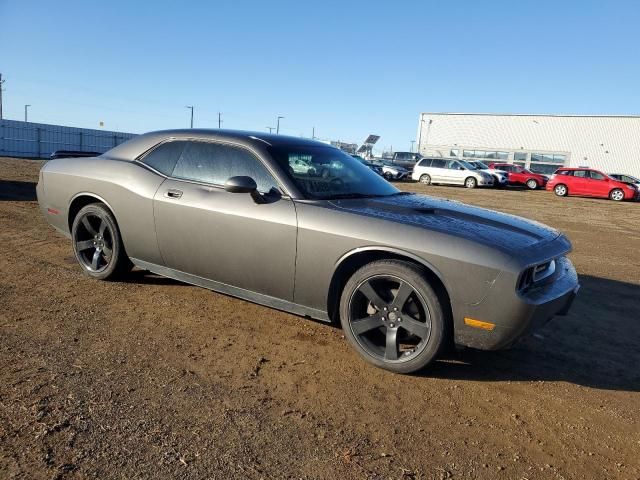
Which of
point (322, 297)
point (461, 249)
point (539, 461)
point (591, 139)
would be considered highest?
point (591, 139)

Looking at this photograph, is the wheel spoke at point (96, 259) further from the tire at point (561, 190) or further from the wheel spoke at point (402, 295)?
the tire at point (561, 190)

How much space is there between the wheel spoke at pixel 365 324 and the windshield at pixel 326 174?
3.13 feet

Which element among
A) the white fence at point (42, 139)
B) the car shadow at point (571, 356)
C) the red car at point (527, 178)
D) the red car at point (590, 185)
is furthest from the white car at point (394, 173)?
the car shadow at point (571, 356)

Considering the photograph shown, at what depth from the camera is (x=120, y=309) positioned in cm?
388

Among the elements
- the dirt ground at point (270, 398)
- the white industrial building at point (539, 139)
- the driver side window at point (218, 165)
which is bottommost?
the dirt ground at point (270, 398)

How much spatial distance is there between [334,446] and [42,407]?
1.47 meters

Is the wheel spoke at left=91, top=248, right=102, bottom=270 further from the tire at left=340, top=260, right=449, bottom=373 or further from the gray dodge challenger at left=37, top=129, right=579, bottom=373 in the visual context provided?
the tire at left=340, top=260, right=449, bottom=373

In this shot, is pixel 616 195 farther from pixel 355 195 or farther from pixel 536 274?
pixel 536 274

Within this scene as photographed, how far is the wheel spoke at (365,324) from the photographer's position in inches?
124

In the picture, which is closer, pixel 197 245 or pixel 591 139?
pixel 197 245

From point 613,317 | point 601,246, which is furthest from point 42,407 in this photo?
point 601,246

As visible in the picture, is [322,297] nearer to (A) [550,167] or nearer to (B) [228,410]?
(B) [228,410]

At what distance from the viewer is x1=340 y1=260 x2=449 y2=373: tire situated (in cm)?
291

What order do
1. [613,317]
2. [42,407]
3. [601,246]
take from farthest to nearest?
[601,246], [613,317], [42,407]
